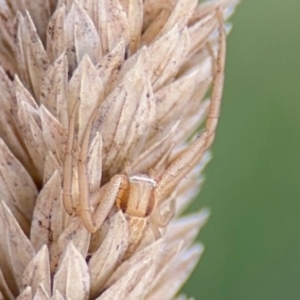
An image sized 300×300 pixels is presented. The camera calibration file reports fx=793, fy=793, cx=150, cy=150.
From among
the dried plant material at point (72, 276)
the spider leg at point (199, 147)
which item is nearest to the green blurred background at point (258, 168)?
the spider leg at point (199, 147)

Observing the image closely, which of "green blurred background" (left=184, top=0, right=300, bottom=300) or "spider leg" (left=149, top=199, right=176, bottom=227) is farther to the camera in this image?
"green blurred background" (left=184, top=0, right=300, bottom=300)

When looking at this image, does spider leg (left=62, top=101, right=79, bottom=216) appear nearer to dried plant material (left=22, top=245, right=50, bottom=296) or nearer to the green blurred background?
dried plant material (left=22, top=245, right=50, bottom=296)

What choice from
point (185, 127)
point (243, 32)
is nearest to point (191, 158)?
point (185, 127)

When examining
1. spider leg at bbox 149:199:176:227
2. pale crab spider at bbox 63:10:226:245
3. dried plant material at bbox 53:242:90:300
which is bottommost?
dried plant material at bbox 53:242:90:300

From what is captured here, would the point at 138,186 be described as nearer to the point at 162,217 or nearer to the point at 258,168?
the point at 162,217

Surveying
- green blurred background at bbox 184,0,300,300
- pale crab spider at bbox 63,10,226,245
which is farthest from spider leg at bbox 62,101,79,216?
Result: green blurred background at bbox 184,0,300,300

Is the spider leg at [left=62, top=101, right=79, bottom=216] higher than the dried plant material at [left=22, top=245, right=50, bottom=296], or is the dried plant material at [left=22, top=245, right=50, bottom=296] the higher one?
the spider leg at [left=62, top=101, right=79, bottom=216]

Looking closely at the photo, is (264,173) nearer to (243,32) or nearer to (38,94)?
(243,32)

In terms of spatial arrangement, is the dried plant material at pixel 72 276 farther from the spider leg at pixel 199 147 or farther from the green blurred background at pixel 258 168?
the green blurred background at pixel 258 168
